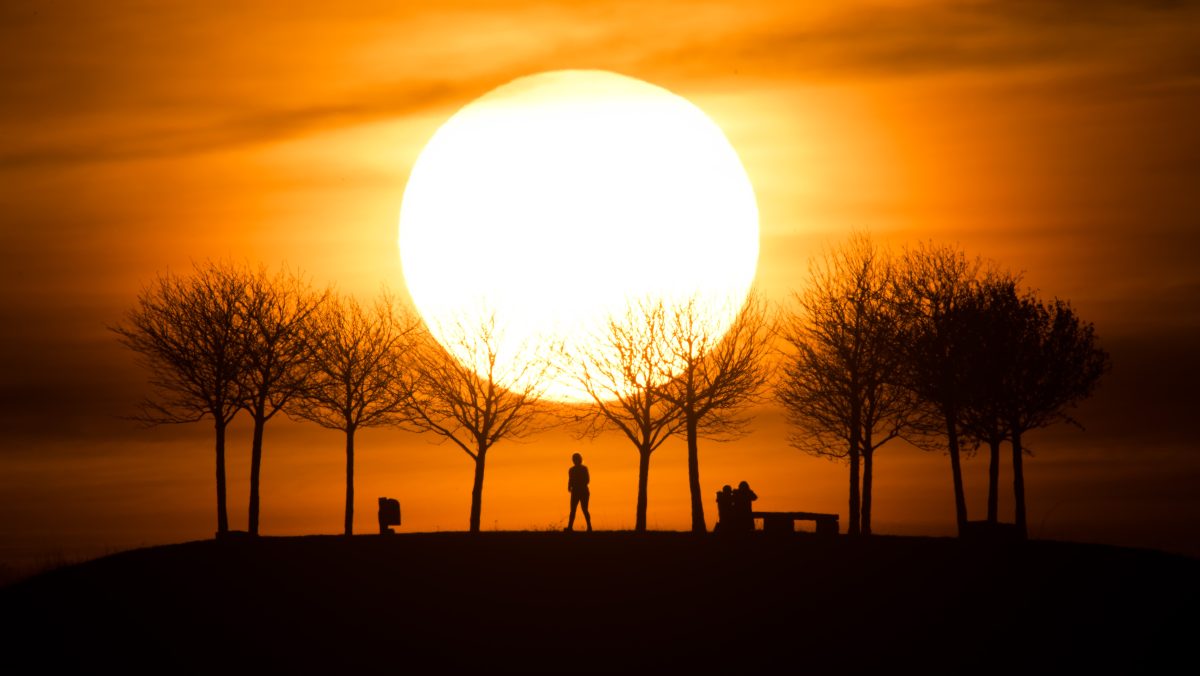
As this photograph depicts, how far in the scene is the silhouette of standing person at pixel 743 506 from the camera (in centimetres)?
4506

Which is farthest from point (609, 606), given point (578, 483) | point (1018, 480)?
point (1018, 480)

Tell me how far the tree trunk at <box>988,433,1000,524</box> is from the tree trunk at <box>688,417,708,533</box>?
34.7 feet

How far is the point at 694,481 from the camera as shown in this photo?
53.7 metres

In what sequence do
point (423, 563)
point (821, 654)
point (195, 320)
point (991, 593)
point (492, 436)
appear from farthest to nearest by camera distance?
point (492, 436) < point (195, 320) < point (423, 563) < point (991, 593) < point (821, 654)

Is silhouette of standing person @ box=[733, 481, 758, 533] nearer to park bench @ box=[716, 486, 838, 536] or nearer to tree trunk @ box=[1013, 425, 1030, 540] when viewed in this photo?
park bench @ box=[716, 486, 838, 536]

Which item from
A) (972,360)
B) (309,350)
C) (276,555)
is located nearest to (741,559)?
(276,555)

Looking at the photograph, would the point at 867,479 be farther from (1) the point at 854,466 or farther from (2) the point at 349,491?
(2) the point at 349,491

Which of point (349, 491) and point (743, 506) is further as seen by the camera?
point (349, 491)

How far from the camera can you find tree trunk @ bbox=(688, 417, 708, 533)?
52.5 metres

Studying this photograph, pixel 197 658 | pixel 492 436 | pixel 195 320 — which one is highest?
pixel 195 320

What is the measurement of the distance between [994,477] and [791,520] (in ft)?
33.1

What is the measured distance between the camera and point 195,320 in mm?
52781

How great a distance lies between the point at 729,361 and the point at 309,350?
54.9 feet

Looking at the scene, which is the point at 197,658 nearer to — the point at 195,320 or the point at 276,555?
the point at 276,555
